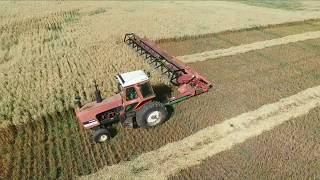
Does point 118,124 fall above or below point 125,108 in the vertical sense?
below

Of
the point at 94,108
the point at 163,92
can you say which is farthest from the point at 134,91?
the point at 163,92

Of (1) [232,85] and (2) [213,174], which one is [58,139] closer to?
(2) [213,174]

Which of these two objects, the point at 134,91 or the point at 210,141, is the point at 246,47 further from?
the point at 134,91

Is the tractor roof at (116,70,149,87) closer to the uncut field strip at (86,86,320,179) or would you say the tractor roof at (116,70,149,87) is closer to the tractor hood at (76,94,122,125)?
the tractor hood at (76,94,122,125)

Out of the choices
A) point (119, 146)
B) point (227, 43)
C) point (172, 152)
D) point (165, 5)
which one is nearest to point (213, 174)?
point (172, 152)

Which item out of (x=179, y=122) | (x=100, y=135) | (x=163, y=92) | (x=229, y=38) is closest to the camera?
(x=100, y=135)

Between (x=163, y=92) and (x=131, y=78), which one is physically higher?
(x=131, y=78)
